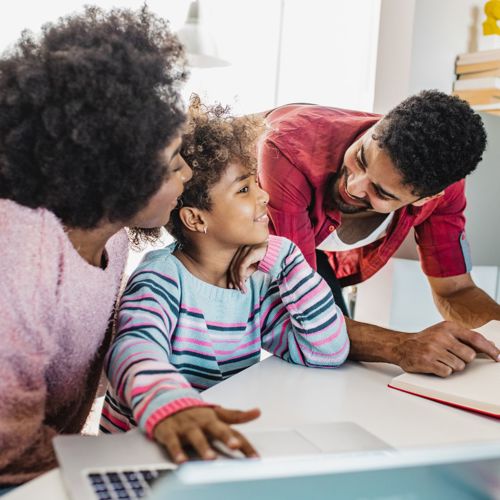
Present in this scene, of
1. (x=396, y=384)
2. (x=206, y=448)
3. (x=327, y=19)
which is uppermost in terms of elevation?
(x=327, y=19)

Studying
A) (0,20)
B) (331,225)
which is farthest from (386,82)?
(0,20)

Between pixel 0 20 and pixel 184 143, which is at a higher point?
pixel 0 20

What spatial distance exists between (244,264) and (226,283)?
0.06 meters

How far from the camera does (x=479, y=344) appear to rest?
2.99 feet

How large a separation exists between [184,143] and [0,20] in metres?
1.13

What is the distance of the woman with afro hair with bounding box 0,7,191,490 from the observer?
61 cm

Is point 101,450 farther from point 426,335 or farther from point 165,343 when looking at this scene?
point 426,335

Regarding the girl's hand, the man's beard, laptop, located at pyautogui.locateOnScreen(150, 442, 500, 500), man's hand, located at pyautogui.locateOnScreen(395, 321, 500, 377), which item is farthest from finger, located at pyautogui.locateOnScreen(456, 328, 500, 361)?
laptop, located at pyautogui.locateOnScreen(150, 442, 500, 500)

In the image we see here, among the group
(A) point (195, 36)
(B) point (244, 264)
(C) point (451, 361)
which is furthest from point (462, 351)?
(A) point (195, 36)

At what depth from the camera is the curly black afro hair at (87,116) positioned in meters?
0.62

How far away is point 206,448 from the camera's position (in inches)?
18.8

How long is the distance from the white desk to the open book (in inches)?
0.5

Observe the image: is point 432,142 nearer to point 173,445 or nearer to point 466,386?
point 466,386

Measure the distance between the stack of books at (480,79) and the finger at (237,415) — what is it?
1768mm
